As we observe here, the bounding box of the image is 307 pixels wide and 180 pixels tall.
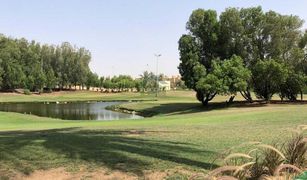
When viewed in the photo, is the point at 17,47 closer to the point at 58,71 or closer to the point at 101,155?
the point at 58,71

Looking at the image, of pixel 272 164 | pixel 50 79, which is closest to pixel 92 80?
pixel 50 79

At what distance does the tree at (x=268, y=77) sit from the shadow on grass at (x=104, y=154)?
143ft

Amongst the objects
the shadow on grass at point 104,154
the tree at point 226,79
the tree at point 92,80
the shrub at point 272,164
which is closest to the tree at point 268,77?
the tree at point 226,79

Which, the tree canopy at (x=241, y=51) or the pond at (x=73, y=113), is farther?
the tree canopy at (x=241, y=51)

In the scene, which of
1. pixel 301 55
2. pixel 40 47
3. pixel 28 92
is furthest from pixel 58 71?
pixel 301 55

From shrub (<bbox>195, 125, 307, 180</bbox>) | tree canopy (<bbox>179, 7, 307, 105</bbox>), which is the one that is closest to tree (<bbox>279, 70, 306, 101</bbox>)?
tree canopy (<bbox>179, 7, 307, 105</bbox>)

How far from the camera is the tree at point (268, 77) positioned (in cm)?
5356

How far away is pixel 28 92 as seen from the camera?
116875 millimetres

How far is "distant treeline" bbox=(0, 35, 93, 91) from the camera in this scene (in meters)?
118

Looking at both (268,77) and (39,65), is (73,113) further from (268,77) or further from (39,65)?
(39,65)

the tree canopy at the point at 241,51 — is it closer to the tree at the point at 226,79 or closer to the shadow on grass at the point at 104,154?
the tree at the point at 226,79

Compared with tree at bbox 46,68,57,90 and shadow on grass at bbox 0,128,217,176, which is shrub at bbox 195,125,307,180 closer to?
shadow on grass at bbox 0,128,217,176

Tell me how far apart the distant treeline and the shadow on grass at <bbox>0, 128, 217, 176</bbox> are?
10734cm

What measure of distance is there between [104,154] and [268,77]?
48.1 metres
